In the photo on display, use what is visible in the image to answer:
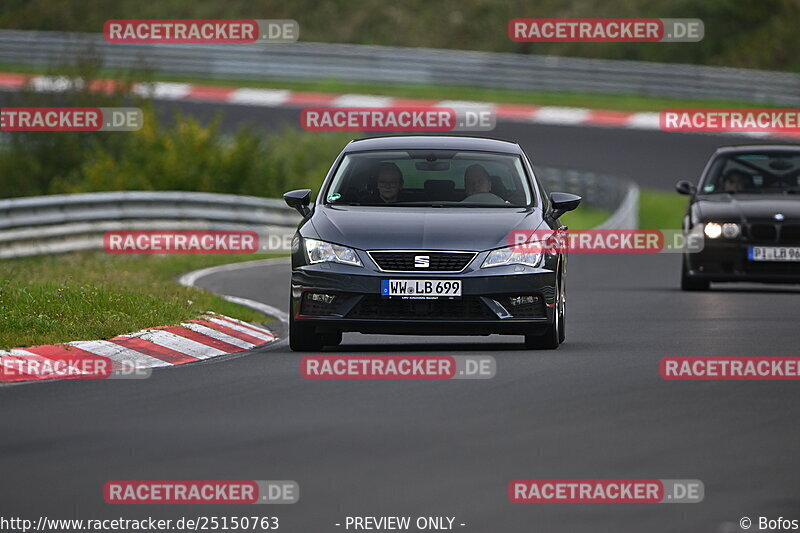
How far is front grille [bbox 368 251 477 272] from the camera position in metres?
12.2

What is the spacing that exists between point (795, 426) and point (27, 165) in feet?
99.0

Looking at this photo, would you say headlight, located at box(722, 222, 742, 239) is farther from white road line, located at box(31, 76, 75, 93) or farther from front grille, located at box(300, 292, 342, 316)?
white road line, located at box(31, 76, 75, 93)

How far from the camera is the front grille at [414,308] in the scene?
12.2m

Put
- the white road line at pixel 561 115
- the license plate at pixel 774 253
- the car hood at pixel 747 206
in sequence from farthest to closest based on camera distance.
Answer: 1. the white road line at pixel 561 115
2. the car hood at pixel 747 206
3. the license plate at pixel 774 253

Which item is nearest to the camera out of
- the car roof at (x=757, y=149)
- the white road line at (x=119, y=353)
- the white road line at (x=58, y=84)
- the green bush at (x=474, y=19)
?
the white road line at (x=119, y=353)

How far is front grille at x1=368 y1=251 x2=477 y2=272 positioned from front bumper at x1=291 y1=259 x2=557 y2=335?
0.05 m

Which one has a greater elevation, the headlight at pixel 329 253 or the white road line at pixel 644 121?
the white road line at pixel 644 121

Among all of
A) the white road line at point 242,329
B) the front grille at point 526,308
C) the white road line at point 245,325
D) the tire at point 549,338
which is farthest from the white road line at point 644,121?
the front grille at point 526,308

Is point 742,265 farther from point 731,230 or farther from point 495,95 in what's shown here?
point 495,95

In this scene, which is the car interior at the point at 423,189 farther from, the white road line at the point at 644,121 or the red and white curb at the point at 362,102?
the white road line at the point at 644,121

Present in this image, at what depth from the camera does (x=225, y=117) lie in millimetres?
44594

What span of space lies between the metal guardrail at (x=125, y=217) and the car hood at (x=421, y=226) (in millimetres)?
13977

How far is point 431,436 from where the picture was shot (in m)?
8.60

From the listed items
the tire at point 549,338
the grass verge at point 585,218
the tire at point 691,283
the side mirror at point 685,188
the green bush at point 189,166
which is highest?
the green bush at point 189,166
